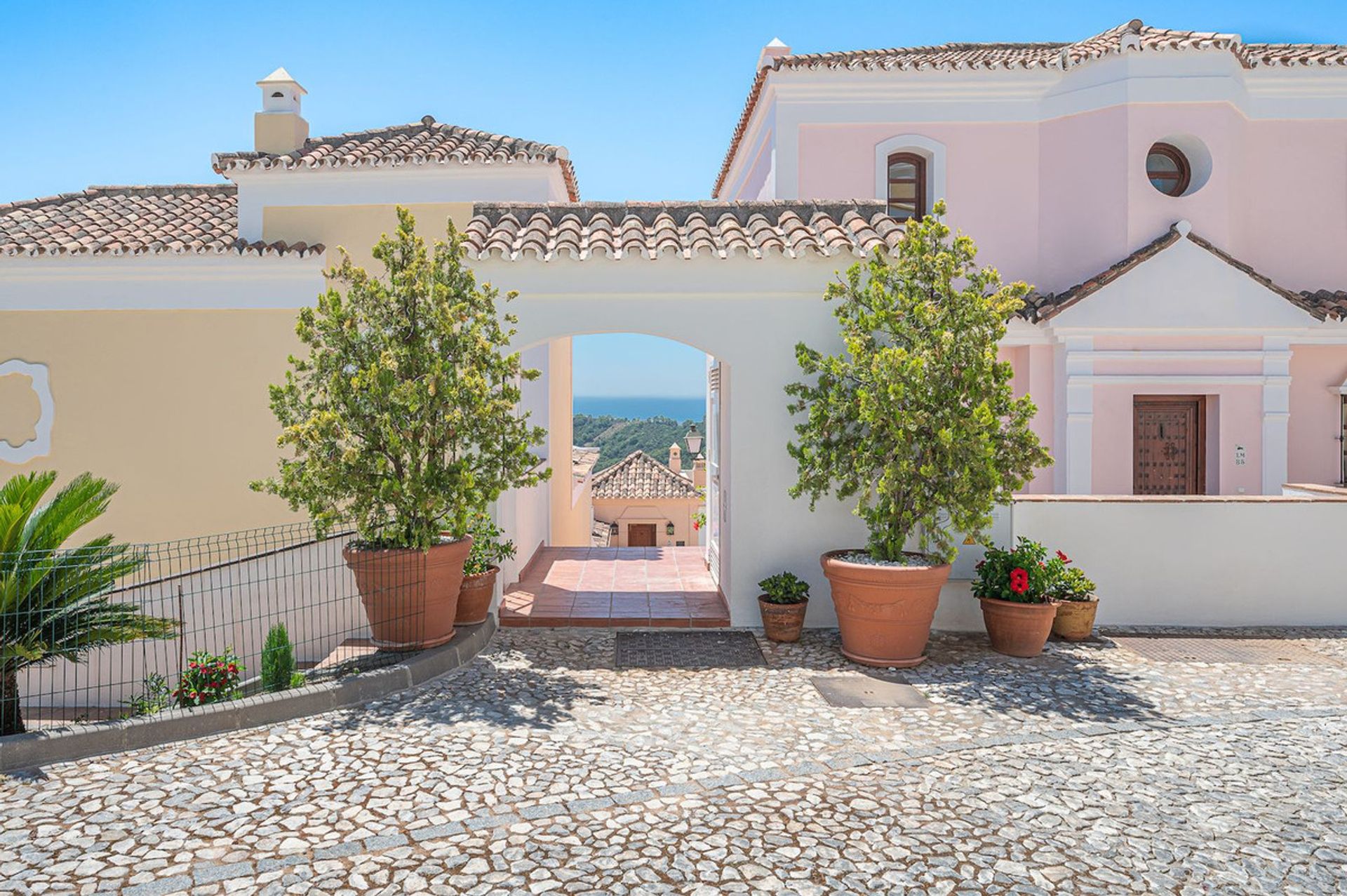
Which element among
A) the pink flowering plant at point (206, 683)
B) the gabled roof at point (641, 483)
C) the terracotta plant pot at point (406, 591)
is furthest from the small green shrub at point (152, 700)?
the gabled roof at point (641, 483)

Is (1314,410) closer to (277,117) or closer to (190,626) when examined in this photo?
(190,626)

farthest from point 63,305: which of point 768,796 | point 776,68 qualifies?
point 768,796

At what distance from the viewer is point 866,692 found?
21.4ft

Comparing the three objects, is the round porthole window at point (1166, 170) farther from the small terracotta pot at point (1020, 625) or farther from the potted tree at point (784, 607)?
the potted tree at point (784, 607)

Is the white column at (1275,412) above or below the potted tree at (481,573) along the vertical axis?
above

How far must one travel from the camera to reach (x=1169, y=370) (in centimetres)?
1339

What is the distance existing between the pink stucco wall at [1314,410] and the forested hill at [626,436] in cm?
5380

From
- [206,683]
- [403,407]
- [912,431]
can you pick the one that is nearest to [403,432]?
[403,407]

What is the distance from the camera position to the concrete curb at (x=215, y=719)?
5.14 meters

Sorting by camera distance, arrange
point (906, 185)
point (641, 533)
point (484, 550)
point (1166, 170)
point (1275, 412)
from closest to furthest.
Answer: point (484, 550) → point (1275, 412) → point (1166, 170) → point (906, 185) → point (641, 533)

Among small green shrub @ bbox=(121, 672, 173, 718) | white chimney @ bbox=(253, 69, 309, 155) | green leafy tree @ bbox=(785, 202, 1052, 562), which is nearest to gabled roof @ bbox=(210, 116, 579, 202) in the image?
white chimney @ bbox=(253, 69, 309, 155)

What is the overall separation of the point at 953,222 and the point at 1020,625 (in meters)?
9.75

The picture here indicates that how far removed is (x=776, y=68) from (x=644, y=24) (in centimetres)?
296

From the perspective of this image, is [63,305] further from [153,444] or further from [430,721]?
[430,721]
